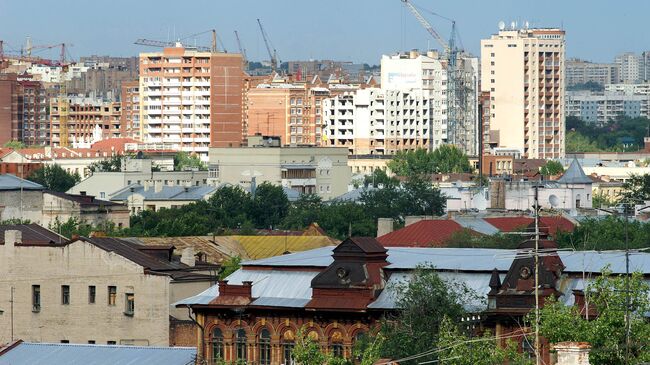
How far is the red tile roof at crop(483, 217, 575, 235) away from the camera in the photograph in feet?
314

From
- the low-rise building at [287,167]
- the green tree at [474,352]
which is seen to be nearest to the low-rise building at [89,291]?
the green tree at [474,352]

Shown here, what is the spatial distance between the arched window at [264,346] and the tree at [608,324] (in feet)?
36.9

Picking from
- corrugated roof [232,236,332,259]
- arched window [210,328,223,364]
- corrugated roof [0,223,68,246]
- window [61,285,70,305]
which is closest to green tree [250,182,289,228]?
corrugated roof [232,236,332,259]

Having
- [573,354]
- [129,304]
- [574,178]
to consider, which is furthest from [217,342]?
[574,178]

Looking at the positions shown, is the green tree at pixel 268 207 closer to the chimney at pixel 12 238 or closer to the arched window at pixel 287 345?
the chimney at pixel 12 238

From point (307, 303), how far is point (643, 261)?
7588 mm

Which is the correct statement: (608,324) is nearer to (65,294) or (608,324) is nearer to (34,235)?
(65,294)

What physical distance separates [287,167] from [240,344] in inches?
5213

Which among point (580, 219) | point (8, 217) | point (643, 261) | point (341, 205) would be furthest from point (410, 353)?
point (341, 205)

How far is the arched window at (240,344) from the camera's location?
58219mm

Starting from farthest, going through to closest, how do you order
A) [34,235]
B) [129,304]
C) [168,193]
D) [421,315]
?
[168,193]
[34,235]
[129,304]
[421,315]

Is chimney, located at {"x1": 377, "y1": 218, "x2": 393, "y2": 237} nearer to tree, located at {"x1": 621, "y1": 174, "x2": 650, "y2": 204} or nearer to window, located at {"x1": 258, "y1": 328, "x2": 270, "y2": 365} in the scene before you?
tree, located at {"x1": 621, "y1": 174, "x2": 650, "y2": 204}

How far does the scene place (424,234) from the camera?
88.9m

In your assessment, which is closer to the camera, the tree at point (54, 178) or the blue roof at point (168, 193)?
the blue roof at point (168, 193)
